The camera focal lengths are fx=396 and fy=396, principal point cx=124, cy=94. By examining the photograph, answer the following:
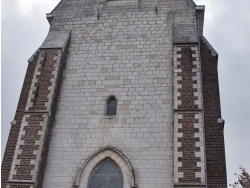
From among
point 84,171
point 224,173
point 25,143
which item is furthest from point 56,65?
point 224,173

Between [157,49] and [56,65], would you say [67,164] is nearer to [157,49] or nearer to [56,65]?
[56,65]

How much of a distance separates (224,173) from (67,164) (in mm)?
4791

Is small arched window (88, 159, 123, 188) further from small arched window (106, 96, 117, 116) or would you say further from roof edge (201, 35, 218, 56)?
roof edge (201, 35, 218, 56)

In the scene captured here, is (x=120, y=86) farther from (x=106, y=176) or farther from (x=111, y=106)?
(x=106, y=176)

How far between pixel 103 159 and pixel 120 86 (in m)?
2.77

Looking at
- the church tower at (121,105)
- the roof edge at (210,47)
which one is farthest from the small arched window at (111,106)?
the roof edge at (210,47)

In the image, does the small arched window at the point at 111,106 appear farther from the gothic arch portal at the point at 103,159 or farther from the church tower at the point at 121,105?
the gothic arch portal at the point at 103,159

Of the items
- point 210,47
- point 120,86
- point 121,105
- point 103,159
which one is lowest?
point 103,159

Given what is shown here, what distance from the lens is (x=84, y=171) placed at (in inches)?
478

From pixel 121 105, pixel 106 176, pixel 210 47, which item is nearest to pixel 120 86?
pixel 121 105

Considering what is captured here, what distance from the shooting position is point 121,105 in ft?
43.7

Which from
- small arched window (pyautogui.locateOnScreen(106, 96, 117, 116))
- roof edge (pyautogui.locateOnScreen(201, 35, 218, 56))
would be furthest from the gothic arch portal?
roof edge (pyautogui.locateOnScreen(201, 35, 218, 56))

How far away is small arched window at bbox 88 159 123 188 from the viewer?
11.9m

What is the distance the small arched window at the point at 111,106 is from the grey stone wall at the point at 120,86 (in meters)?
0.16
